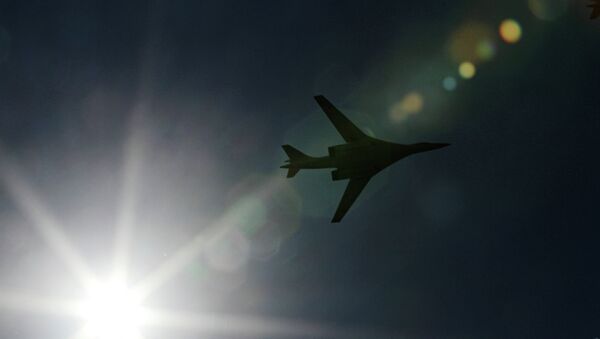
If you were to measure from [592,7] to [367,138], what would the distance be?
3037cm

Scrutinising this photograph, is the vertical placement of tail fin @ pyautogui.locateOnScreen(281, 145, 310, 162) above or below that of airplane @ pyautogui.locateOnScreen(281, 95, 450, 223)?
above

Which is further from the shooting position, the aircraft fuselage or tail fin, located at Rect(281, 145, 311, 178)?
tail fin, located at Rect(281, 145, 311, 178)

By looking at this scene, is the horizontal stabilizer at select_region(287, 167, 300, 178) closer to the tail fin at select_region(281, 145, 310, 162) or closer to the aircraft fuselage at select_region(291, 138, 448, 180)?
the tail fin at select_region(281, 145, 310, 162)

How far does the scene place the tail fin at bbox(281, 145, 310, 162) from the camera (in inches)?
2889

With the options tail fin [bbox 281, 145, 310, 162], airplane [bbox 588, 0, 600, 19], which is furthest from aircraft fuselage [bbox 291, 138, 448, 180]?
airplane [bbox 588, 0, 600, 19]

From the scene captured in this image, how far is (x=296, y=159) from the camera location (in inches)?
2879

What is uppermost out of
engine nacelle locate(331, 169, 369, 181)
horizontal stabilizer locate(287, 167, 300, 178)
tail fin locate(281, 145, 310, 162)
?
tail fin locate(281, 145, 310, 162)

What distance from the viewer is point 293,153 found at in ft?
245

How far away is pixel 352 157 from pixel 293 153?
11.7 m

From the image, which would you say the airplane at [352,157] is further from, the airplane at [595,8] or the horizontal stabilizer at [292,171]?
the airplane at [595,8]

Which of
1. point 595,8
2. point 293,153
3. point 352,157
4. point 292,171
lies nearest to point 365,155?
point 352,157

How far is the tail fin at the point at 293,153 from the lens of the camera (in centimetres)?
7338

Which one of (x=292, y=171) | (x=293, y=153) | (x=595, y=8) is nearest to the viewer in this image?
(x=595, y=8)

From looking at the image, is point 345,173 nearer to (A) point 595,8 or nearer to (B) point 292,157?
(B) point 292,157
